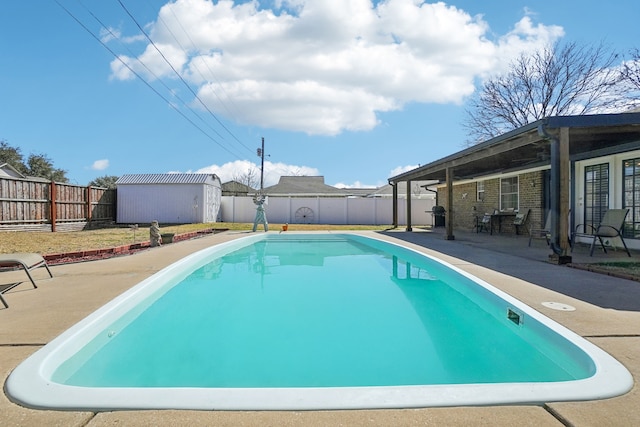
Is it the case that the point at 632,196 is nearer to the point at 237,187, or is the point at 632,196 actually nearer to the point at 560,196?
the point at 560,196

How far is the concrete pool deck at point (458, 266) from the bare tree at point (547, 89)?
48.8ft

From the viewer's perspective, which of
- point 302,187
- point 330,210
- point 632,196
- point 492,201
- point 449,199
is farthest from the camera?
point 302,187

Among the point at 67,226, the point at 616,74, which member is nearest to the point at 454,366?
the point at 67,226

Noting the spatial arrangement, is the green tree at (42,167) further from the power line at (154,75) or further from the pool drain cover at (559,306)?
the pool drain cover at (559,306)

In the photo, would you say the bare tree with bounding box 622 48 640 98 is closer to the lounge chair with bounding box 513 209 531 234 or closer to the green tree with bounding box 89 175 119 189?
the lounge chair with bounding box 513 209 531 234

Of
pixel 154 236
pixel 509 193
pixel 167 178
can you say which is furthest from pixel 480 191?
pixel 167 178

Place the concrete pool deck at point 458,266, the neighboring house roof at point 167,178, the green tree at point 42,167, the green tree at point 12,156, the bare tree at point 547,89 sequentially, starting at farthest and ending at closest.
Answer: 1. the green tree at point 42,167
2. the green tree at point 12,156
3. the neighboring house roof at point 167,178
4. the bare tree at point 547,89
5. the concrete pool deck at point 458,266

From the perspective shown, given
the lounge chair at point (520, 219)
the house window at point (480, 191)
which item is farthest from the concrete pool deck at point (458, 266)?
the house window at point (480, 191)

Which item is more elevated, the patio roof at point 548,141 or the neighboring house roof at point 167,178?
the neighboring house roof at point 167,178

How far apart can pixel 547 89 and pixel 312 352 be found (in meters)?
24.3

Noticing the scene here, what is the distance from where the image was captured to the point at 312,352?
346cm

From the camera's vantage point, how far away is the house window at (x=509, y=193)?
1318 cm

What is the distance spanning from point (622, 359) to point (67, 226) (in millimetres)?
18566

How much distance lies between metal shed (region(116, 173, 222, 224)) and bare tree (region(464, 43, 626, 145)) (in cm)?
1725
